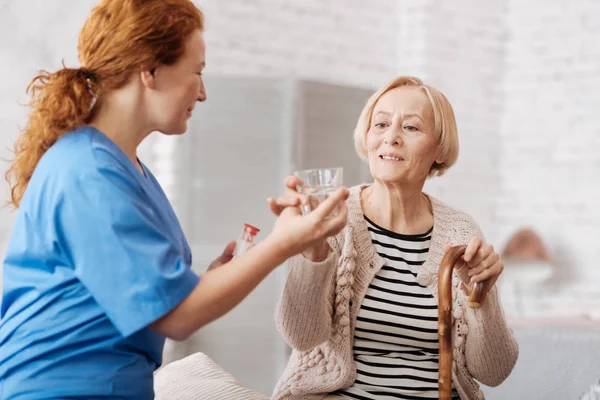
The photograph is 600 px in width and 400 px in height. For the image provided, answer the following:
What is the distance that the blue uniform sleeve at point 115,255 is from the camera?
52.2 inches

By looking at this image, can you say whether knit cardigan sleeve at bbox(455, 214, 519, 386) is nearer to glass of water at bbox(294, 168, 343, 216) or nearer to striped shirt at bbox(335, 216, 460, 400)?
striped shirt at bbox(335, 216, 460, 400)

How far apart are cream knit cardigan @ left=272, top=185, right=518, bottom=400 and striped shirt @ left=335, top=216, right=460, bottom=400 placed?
0.03 metres

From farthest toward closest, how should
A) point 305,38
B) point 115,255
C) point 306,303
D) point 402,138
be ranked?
point 305,38
point 402,138
point 306,303
point 115,255

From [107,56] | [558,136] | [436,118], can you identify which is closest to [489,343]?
[436,118]

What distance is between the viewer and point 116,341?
1378mm

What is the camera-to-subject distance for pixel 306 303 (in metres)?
1.84

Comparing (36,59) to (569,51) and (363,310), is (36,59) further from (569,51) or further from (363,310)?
(569,51)

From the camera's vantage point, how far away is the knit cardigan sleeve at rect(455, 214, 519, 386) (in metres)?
1.96

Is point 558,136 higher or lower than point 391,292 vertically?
higher

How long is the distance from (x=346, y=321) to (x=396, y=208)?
358 mm

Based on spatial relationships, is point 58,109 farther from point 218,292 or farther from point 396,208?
point 396,208

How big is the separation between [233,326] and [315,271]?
2213mm

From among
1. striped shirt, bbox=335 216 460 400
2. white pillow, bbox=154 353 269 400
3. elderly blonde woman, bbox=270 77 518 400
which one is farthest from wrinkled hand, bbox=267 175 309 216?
white pillow, bbox=154 353 269 400

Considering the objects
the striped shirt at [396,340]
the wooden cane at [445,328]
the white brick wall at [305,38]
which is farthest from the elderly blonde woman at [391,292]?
the white brick wall at [305,38]
